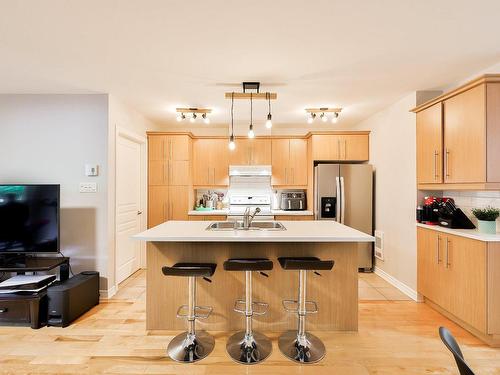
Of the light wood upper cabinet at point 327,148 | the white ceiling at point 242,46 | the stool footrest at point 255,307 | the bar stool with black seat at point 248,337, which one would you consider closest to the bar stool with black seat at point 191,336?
the bar stool with black seat at point 248,337

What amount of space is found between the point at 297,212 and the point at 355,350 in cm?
251

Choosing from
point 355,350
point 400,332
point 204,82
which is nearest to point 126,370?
point 355,350

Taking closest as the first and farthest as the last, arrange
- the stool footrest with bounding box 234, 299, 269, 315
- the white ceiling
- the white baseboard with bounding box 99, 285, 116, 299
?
the white ceiling → the stool footrest with bounding box 234, 299, 269, 315 → the white baseboard with bounding box 99, 285, 116, 299

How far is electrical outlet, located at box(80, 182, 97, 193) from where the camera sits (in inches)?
128

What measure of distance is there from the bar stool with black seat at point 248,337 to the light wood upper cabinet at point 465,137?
2053 mm

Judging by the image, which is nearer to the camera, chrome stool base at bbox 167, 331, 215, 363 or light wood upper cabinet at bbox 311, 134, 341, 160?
chrome stool base at bbox 167, 331, 215, 363

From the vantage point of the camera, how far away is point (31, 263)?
2.88 meters

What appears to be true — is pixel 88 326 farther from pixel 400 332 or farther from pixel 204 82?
pixel 400 332

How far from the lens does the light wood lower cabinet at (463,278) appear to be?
2238 mm

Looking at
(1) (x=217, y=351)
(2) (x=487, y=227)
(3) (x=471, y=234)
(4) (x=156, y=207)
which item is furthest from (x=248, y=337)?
(4) (x=156, y=207)

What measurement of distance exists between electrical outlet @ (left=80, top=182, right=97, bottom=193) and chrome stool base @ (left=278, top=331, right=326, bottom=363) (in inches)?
106

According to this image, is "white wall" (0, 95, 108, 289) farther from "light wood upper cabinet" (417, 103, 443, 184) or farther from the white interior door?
"light wood upper cabinet" (417, 103, 443, 184)

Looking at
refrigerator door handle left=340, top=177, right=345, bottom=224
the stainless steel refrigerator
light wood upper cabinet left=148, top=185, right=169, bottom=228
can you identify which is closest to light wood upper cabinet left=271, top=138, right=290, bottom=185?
the stainless steel refrigerator

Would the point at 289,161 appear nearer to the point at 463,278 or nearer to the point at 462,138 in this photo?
the point at 462,138
